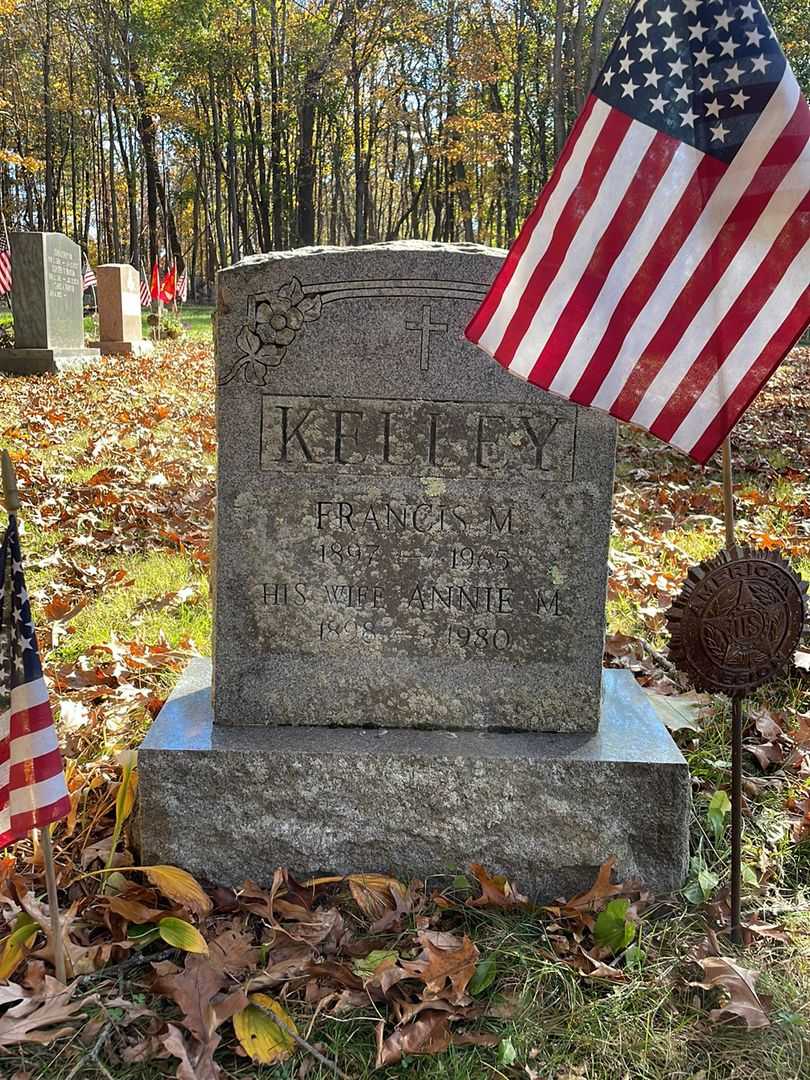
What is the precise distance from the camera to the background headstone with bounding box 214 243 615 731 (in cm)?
281

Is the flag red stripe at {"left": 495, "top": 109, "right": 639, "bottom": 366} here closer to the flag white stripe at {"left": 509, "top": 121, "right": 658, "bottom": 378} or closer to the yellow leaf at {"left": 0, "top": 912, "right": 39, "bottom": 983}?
the flag white stripe at {"left": 509, "top": 121, "right": 658, "bottom": 378}

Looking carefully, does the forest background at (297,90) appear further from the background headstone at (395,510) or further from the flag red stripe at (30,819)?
the flag red stripe at (30,819)

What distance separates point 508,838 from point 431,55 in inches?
1542

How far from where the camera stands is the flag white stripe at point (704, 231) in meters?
2.08

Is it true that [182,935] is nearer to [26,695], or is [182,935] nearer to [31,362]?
[26,695]

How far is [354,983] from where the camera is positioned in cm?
248

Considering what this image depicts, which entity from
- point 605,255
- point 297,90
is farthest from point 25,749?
point 297,90

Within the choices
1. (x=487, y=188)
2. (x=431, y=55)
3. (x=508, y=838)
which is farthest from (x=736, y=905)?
(x=487, y=188)

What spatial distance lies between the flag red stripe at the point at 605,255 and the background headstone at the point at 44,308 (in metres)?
14.3

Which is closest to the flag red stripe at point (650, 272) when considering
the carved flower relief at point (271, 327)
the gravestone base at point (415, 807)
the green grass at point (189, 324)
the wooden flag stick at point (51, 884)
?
the carved flower relief at point (271, 327)

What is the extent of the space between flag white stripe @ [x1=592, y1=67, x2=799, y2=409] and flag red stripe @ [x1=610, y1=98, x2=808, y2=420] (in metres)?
0.01

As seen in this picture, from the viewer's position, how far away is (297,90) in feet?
98.5

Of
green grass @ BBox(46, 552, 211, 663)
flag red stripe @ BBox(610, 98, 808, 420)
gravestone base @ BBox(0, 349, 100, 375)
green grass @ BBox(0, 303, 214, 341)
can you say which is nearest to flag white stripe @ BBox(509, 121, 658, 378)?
flag red stripe @ BBox(610, 98, 808, 420)

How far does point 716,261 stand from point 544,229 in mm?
426
